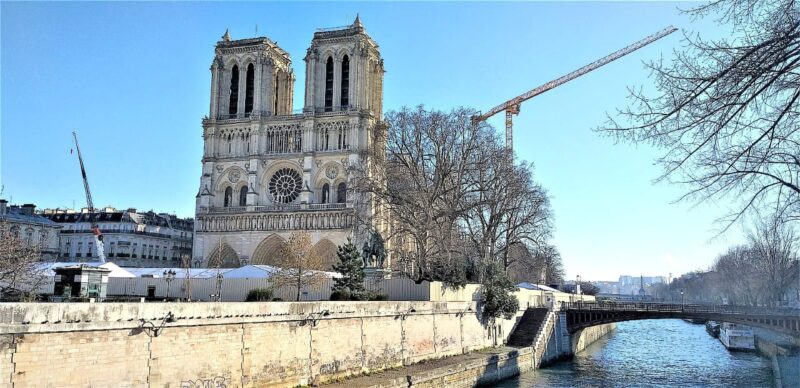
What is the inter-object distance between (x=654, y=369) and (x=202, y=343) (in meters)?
23.4

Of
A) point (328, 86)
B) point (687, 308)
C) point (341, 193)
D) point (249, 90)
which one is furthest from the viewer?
point (249, 90)

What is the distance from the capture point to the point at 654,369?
31.8 meters

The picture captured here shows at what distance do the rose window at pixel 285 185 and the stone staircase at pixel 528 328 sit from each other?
25.3 m

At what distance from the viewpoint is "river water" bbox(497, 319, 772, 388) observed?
27109 millimetres

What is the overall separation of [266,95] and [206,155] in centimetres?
719

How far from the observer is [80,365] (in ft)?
40.7

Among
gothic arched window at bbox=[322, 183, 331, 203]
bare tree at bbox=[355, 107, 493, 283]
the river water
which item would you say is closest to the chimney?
gothic arched window at bbox=[322, 183, 331, 203]

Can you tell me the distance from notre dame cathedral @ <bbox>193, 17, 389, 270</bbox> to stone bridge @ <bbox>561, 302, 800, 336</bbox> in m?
19.8

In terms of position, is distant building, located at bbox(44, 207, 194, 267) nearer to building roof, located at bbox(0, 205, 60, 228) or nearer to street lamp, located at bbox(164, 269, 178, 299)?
building roof, located at bbox(0, 205, 60, 228)

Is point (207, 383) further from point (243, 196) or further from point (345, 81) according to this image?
point (243, 196)

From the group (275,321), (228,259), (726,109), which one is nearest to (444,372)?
(275,321)

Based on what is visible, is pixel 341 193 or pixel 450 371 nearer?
pixel 450 371

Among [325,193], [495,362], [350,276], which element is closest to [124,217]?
[325,193]

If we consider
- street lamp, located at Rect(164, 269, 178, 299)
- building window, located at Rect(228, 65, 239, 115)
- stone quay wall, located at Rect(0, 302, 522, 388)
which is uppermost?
building window, located at Rect(228, 65, 239, 115)
